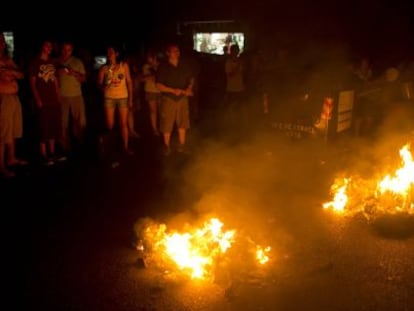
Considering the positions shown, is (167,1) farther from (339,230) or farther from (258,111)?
(339,230)

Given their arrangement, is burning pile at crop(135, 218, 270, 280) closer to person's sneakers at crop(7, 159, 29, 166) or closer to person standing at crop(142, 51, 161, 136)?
person's sneakers at crop(7, 159, 29, 166)

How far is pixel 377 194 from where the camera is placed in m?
6.25

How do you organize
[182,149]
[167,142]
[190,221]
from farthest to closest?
[182,149]
[167,142]
[190,221]

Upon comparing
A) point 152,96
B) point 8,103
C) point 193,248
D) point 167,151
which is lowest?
point 167,151

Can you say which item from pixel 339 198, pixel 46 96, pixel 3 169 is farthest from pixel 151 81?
pixel 339 198

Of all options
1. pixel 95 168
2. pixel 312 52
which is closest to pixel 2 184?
pixel 95 168

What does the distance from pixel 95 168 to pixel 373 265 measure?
16.9 ft

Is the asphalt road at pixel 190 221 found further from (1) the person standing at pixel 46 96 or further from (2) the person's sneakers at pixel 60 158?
(1) the person standing at pixel 46 96

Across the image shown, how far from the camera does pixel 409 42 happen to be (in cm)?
1636

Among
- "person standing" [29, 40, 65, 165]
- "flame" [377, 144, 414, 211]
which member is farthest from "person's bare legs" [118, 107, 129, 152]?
"flame" [377, 144, 414, 211]

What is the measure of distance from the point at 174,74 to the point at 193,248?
4545 mm

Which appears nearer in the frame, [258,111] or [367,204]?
[367,204]

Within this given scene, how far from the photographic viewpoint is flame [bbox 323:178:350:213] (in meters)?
6.42

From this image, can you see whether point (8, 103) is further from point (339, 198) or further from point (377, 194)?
point (377, 194)
